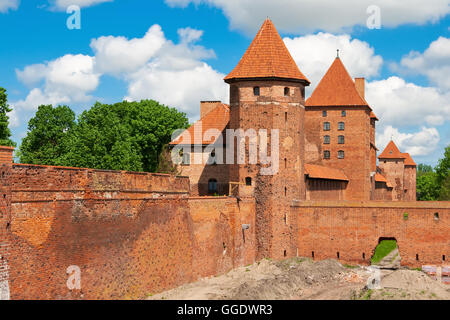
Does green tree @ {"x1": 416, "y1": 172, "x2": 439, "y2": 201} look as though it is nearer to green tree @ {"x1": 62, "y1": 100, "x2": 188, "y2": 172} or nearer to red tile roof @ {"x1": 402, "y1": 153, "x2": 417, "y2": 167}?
red tile roof @ {"x1": 402, "y1": 153, "x2": 417, "y2": 167}

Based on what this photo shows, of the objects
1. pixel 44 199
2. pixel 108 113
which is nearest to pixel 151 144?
pixel 108 113

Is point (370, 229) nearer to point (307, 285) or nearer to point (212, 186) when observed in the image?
point (307, 285)

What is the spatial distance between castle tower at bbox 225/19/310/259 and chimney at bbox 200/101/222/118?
9.81 m

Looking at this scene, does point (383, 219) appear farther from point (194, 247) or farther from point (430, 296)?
point (194, 247)

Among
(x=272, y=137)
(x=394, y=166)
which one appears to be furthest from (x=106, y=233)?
(x=394, y=166)

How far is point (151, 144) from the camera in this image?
4775cm

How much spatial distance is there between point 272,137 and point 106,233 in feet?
46.8

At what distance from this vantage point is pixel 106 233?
64.6 feet

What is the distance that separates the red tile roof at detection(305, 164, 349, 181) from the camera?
3856 centimetres

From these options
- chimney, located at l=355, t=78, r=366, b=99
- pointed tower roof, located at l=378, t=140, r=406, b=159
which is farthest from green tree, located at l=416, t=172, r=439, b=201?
chimney, located at l=355, t=78, r=366, b=99

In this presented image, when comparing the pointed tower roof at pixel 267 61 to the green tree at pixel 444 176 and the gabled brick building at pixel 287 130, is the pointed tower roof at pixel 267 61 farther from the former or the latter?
the green tree at pixel 444 176

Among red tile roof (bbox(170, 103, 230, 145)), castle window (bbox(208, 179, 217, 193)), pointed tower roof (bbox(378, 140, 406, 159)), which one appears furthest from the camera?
pointed tower roof (bbox(378, 140, 406, 159))

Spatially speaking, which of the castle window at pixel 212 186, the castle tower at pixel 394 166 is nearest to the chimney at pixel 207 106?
the castle window at pixel 212 186

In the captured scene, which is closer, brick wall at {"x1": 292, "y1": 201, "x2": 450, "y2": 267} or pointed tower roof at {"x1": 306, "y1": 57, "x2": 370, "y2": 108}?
brick wall at {"x1": 292, "y1": 201, "x2": 450, "y2": 267}
